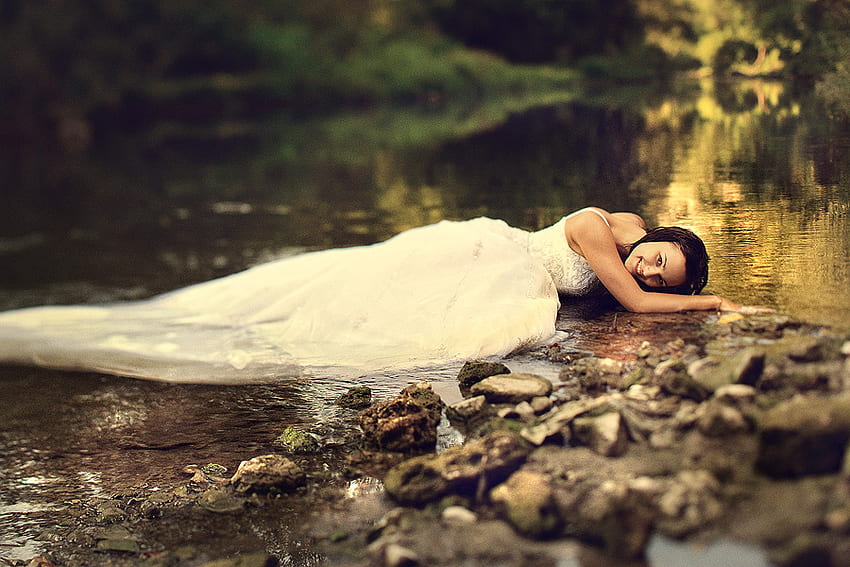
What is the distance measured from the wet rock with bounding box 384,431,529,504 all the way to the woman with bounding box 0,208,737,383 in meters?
0.46

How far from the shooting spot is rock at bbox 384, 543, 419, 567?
1.02m

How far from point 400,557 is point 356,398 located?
Result: 571 mm

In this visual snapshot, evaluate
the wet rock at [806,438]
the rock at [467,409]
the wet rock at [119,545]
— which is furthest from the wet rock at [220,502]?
the wet rock at [806,438]

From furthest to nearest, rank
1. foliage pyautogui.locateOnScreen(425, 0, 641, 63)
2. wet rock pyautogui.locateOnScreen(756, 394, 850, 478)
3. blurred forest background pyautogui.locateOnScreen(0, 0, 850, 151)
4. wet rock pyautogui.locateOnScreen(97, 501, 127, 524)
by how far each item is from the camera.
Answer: foliage pyautogui.locateOnScreen(425, 0, 641, 63)
blurred forest background pyautogui.locateOnScreen(0, 0, 850, 151)
wet rock pyautogui.locateOnScreen(97, 501, 127, 524)
wet rock pyautogui.locateOnScreen(756, 394, 850, 478)

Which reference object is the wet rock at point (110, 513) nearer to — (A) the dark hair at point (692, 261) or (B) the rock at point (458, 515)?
(B) the rock at point (458, 515)

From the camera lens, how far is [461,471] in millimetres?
1143

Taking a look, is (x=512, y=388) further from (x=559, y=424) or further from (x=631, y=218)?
(x=631, y=218)

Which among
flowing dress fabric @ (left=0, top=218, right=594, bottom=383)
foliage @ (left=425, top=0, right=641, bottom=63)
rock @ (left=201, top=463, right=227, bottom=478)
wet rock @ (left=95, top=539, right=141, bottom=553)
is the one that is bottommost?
wet rock @ (left=95, top=539, right=141, bottom=553)

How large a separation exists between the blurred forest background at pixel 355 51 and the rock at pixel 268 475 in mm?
1159

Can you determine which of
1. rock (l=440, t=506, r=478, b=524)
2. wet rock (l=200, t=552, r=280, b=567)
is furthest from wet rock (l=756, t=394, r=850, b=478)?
wet rock (l=200, t=552, r=280, b=567)

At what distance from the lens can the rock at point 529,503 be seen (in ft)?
3.25

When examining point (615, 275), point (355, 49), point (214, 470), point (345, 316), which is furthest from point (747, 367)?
point (355, 49)

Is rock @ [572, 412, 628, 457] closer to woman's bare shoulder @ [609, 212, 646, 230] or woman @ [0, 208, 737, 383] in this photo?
woman @ [0, 208, 737, 383]

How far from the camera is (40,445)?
178cm
